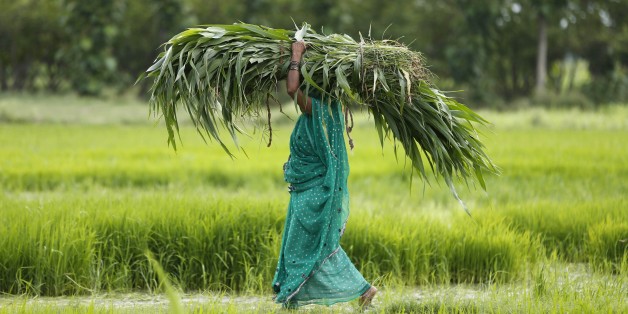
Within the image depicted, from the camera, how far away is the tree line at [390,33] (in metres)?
23.5

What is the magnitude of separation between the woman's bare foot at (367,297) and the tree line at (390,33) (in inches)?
735

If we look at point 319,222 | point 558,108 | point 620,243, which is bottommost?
point 558,108

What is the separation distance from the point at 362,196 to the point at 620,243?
279cm

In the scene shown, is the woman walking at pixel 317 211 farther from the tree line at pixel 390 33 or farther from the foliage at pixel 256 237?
the tree line at pixel 390 33

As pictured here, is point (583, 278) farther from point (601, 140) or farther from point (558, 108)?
point (558, 108)

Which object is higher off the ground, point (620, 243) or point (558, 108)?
point (620, 243)

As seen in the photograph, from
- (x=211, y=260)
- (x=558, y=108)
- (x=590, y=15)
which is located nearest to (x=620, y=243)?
(x=211, y=260)

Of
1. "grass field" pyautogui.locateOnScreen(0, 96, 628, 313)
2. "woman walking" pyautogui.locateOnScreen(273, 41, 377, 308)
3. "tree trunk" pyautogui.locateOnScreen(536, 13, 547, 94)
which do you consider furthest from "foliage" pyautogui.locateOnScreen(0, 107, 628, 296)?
"tree trunk" pyautogui.locateOnScreen(536, 13, 547, 94)

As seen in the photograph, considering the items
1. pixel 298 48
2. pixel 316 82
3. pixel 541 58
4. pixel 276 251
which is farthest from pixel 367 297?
pixel 541 58

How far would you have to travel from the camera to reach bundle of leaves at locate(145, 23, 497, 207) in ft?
13.1

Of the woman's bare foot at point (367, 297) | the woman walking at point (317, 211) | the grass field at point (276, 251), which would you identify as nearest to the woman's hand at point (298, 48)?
the woman walking at point (317, 211)

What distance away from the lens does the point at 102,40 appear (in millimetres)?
23297

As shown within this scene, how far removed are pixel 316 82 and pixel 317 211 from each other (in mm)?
624

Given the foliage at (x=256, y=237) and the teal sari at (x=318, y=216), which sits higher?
the teal sari at (x=318, y=216)
